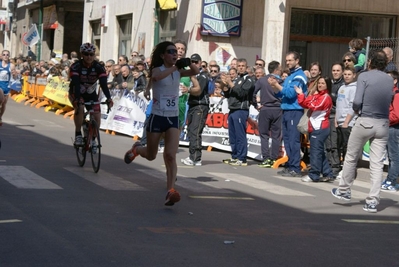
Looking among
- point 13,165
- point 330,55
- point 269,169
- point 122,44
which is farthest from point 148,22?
point 13,165

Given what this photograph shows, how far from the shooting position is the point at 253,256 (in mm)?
7418

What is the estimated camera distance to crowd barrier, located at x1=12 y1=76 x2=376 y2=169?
18.0m

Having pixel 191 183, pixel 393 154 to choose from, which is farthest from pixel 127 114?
pixel 191 183

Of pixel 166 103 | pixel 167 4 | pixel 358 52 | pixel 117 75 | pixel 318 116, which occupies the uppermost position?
pixel 167 4

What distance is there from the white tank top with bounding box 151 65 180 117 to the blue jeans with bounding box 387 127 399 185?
4692mm

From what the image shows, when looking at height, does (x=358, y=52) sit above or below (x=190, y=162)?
above

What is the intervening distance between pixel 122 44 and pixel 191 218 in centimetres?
2847

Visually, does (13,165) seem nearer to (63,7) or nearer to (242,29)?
(242,29)

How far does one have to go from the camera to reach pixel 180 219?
9.16 meters

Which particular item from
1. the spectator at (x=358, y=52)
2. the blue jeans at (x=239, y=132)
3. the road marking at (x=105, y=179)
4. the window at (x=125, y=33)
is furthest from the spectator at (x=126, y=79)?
the window at (x=125, y=33)

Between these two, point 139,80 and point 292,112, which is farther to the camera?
point 139,80

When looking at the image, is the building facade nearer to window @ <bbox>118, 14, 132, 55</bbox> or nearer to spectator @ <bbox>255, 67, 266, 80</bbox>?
window @ <bbox>118, 14, 132, 55</bbox>

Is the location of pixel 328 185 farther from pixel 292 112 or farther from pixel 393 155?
pixel 292 112

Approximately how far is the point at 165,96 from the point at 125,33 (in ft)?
88.0
